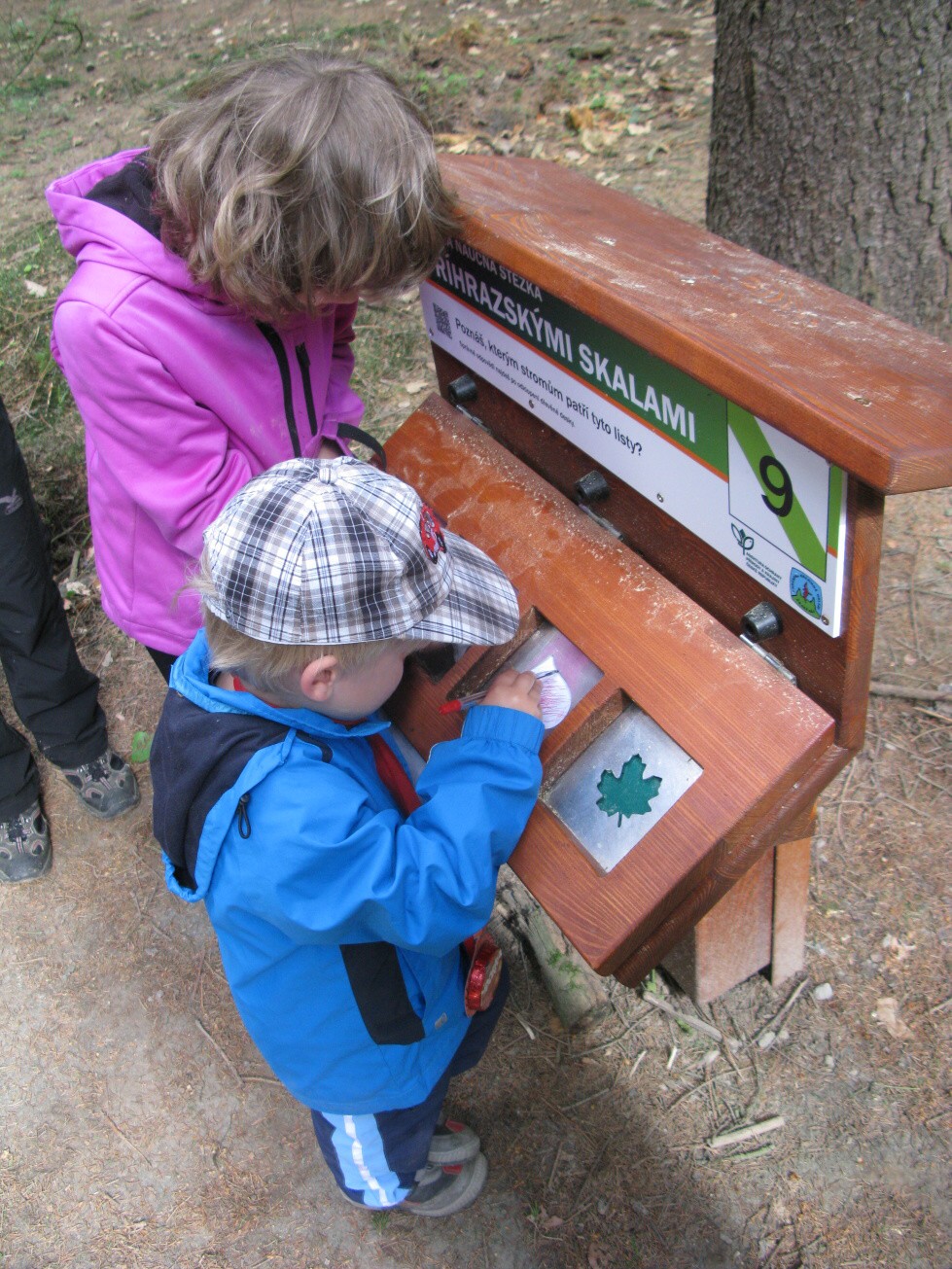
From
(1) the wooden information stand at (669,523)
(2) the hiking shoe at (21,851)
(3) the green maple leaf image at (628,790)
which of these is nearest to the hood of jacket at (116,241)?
(1) the wooden information stand at (669,523)

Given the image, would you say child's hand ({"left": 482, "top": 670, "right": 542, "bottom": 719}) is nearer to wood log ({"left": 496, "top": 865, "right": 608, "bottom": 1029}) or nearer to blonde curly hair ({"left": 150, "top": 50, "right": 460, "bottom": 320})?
blonde curly hair ({"left": 150, "top": 50, "right": 460, "bottom": 320})

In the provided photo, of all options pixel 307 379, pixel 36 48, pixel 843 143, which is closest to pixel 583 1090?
pixel 307 379

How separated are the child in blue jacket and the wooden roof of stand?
1.28ft

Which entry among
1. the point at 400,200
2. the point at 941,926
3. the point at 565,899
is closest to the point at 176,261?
the point at 400,200

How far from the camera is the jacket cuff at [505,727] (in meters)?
1.34

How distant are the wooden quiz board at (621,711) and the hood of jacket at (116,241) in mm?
625

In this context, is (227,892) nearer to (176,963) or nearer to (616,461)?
(616,461)

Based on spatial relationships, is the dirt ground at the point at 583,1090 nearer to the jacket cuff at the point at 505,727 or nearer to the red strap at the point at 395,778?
the red strap at the point at 395,778

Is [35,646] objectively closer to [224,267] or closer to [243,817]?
[224,267]

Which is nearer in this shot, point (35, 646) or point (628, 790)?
point (628, 790)

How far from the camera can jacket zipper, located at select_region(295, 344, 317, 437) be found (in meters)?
1.80

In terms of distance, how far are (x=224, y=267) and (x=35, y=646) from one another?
1715 millimetres

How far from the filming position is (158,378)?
1549 millimetres

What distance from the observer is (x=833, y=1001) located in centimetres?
213
